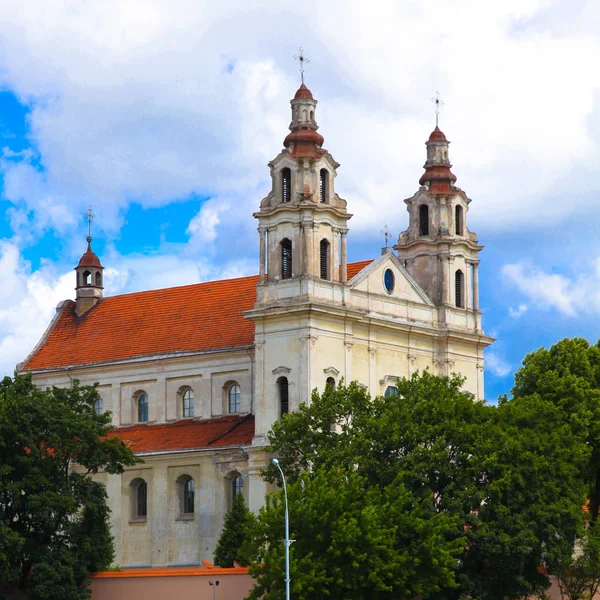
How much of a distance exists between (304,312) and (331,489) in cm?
1661

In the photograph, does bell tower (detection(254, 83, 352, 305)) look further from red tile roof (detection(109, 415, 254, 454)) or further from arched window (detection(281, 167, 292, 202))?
red tile roof (detection(109, 415, 254, 454))

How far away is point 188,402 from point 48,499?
19493 millimetres

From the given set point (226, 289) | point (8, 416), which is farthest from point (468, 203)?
point (8, 416)

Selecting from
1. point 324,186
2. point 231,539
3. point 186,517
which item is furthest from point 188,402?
point 231,539

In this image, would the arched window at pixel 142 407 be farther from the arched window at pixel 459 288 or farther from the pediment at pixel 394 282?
the arched window at pixel 459 288

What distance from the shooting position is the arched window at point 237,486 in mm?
81787

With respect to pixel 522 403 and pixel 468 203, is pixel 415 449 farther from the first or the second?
pixel 468 203

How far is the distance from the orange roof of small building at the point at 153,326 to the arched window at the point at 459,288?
7002 mm

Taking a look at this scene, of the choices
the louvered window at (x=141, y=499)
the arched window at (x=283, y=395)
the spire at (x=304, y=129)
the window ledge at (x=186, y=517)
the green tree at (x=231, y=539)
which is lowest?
the green tree at (x=231, y=539)

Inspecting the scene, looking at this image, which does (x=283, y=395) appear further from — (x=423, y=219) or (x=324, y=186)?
(x=423, y=219)

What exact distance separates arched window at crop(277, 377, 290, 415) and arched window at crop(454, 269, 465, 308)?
14978 mm

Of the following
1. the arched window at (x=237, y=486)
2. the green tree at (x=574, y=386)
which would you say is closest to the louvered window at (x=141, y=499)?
Result: the arched window at (x=237, y=486)

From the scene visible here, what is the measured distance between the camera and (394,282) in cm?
8569

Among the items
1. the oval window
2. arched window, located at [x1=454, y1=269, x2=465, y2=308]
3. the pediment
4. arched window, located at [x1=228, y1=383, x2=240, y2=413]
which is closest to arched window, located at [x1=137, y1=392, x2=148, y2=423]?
arched window, located at [x1=228, y1=383, x2=240, y2=413]
